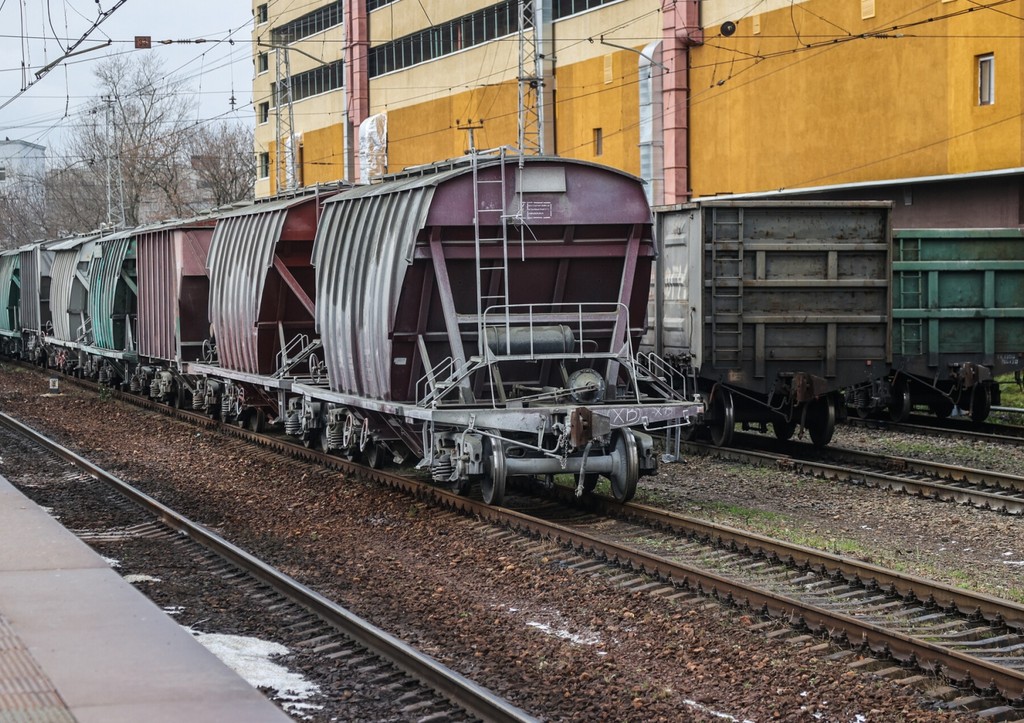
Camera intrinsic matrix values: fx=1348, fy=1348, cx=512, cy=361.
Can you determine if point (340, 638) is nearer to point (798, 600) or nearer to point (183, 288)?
point (798, 600)

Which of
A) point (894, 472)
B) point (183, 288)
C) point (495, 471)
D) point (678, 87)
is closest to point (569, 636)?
point (495, 471)

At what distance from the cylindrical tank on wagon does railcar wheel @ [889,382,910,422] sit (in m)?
7.78

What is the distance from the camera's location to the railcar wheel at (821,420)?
17578mm

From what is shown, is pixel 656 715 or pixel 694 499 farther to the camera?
pixel 694 499

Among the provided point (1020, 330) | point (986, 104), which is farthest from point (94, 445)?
point (986, 104)

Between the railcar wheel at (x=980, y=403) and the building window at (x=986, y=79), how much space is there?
35.3 ft

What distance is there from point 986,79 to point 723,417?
14.9 meters

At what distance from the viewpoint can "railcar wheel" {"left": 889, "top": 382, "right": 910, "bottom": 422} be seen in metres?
20.3

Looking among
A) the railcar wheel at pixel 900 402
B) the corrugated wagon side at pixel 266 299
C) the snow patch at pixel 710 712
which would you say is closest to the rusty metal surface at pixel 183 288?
the corrugated wagon side at pixel 266 299

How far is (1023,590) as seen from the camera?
981 centimetres

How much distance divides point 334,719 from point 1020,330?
1479 cm

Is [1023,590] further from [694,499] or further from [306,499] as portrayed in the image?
[306,499]

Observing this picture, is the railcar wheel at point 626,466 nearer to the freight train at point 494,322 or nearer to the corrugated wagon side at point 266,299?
the freight train at point 494,322

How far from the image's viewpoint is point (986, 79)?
94.8ft
